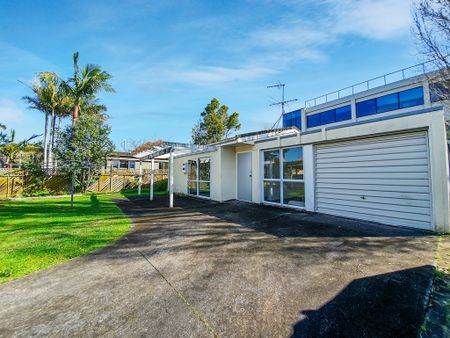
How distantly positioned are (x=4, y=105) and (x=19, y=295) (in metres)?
24.3

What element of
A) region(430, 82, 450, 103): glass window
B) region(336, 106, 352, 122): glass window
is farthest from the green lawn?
region(336, 106, 352, 122): glass window

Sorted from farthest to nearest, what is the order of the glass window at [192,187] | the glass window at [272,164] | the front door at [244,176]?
the glass window at [192,187]
the front door at [244,176]
the glass window at [272,164]

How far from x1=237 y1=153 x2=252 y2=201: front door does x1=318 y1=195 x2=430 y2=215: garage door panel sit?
3.55 metres

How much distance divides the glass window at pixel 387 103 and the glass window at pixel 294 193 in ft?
56.3

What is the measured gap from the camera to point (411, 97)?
687 inches

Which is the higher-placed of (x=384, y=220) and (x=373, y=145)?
(x=373, y=145)

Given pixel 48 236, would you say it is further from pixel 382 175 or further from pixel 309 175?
pixel 382 175

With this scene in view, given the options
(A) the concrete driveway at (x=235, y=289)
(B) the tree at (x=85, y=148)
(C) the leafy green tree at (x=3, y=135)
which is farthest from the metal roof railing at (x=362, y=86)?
(C) the leafy green tree at (x=3, y=135)

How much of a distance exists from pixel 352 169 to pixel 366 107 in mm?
18719

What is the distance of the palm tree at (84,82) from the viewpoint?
631 inches

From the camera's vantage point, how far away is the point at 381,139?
5.44m

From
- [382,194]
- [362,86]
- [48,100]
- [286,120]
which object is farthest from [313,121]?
[48,100]

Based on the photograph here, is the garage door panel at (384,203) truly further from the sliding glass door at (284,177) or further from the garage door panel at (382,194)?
the sliding glass door at (284,177)

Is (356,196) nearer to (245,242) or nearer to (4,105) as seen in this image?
(245,242)
